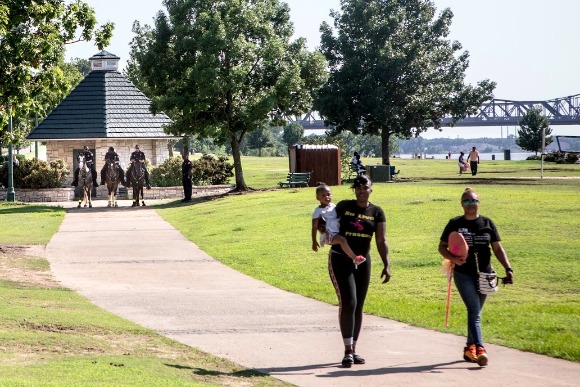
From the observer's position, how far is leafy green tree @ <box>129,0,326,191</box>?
49188mm

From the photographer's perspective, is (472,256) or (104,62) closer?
(472,256)

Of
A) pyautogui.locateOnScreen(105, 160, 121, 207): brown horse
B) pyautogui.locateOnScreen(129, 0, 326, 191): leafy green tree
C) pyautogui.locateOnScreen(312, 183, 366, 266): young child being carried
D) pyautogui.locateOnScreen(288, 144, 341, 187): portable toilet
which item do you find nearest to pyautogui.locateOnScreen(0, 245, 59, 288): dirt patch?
pyautogui.locateOnScreen(312, 183, 366, 266): young child being carried

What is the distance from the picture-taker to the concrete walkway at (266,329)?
442 inches

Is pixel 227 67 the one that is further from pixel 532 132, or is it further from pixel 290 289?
pixel 532 132

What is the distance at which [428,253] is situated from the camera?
22984 mm

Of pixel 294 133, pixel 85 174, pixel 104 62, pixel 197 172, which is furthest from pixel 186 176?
pixel 294 133

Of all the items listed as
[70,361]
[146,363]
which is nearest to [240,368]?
[146,363]

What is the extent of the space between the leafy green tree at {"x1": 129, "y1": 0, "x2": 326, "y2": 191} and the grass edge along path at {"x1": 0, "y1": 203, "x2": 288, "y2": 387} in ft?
103

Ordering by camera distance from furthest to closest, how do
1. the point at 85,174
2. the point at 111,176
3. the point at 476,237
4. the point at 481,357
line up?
the point at 111,176
the point at 85,174
the point at 476,237
the point at 481,357

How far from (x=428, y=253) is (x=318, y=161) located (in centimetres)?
2973

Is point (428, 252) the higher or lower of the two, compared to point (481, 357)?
lower

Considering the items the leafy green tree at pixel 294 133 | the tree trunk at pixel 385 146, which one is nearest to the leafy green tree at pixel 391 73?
the tree trunk at pixel 385 146

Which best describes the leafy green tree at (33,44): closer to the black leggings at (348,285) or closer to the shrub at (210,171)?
the black leggings at (348,285)

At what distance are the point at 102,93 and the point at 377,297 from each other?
4168cm
